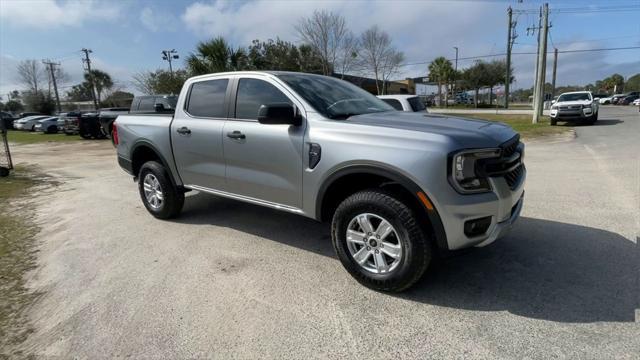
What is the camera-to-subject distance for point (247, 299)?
10.6 ft

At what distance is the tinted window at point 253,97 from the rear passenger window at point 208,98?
0.26 m

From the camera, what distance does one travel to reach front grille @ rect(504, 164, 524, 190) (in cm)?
313

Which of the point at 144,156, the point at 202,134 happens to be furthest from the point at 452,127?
the point at 144,156

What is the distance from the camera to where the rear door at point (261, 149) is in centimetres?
363

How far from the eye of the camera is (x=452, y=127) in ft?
10.1

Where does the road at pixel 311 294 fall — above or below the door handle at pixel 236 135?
below

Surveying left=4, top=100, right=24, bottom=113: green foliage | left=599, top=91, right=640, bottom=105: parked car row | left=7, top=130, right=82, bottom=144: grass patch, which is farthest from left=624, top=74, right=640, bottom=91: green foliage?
left=4, top=100, right=24, bottom=113: green foliage

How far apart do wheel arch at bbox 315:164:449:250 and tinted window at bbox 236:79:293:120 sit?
101 centimetres

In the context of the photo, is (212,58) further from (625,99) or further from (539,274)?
(625,99)

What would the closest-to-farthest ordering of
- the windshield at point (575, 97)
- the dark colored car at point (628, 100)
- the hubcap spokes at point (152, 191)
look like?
the hubcap spokes at point (152, 191)
the windshield at point (575, 97)
the dark colored car at point (628, 100)

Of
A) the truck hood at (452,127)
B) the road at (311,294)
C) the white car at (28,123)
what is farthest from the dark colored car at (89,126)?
the truck hood at (452,127)

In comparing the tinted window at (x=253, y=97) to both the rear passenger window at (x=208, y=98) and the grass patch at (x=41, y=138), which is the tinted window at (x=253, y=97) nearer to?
the rear passenger window at (x=208, y=98)

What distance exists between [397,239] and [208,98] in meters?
2.80

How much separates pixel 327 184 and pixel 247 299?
3.81 ft
